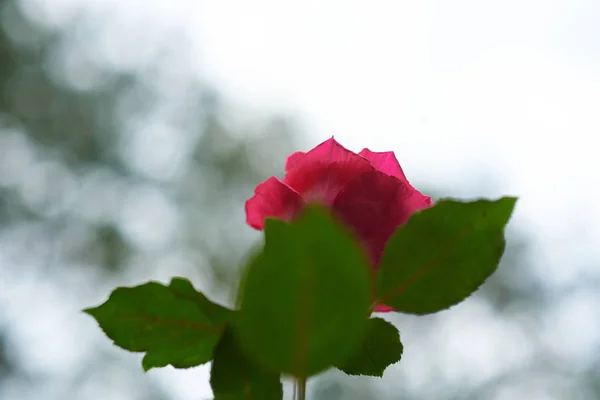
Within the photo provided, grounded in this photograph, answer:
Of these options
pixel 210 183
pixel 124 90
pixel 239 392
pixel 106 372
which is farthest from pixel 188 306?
pixel 124 90

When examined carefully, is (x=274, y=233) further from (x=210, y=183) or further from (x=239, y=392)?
(x=210, y=183)

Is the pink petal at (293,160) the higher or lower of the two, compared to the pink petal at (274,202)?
higher

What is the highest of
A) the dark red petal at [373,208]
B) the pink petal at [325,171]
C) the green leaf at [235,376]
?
the pink petal at [325,171]

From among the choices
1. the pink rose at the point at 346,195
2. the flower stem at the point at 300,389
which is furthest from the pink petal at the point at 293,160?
the flower stem at the point at 300,389

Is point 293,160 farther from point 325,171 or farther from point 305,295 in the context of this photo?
point 305,295

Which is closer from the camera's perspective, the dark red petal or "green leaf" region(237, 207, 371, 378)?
"green leaf" region(237, 207, 371, 378)

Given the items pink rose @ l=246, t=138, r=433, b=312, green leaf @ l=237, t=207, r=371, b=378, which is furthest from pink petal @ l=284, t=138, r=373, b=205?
green leaf @ l=237, t=207, r=371, b=378

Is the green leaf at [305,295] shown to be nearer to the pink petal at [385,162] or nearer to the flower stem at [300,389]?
the flower stem at [300,389]

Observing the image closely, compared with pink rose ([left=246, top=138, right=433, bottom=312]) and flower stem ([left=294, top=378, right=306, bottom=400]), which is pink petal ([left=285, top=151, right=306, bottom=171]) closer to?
pink rose ([left=246, top=138, right=433, bottom=312])
